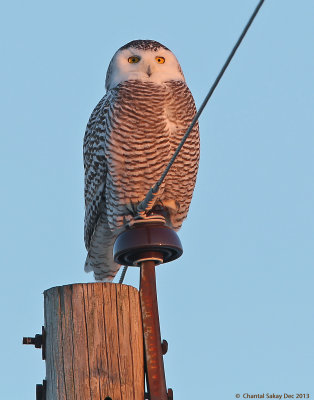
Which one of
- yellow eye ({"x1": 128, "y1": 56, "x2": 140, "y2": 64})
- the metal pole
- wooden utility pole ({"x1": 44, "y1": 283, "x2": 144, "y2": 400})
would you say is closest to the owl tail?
yellow eye ({"x1": 128, "y1": 56, "x2": 140, "y2": 64})

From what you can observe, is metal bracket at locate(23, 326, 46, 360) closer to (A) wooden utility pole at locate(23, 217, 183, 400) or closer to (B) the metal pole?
(A) wooden utility pole at locate(23, 217, 183, 400)

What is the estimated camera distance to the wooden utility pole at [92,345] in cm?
352

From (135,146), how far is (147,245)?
1897 millimetres

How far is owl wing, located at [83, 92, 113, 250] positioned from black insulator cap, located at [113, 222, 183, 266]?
1938 millimetres

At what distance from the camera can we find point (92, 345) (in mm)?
3562

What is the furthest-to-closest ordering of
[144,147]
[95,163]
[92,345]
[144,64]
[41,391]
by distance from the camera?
[144,64] < [95,163] < [144,147] < [41,391] < [92,345]

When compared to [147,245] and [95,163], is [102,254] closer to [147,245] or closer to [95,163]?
[95,163]

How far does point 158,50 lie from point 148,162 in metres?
1.18

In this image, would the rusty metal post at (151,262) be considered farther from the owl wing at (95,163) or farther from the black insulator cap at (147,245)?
the owl wing at (95,163)

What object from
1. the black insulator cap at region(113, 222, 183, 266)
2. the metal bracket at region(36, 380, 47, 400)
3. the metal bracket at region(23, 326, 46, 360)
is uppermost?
the black insulator cap at region(113, 222, 183, 266)

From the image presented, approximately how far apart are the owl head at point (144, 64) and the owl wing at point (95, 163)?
25 centimetres

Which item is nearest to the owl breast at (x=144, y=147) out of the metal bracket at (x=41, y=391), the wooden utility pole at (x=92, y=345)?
the wooden utility pole at (x=92, y=345)

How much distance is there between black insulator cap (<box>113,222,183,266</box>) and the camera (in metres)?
4.30

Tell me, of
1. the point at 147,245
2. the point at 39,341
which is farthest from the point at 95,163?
the point at 39,341
